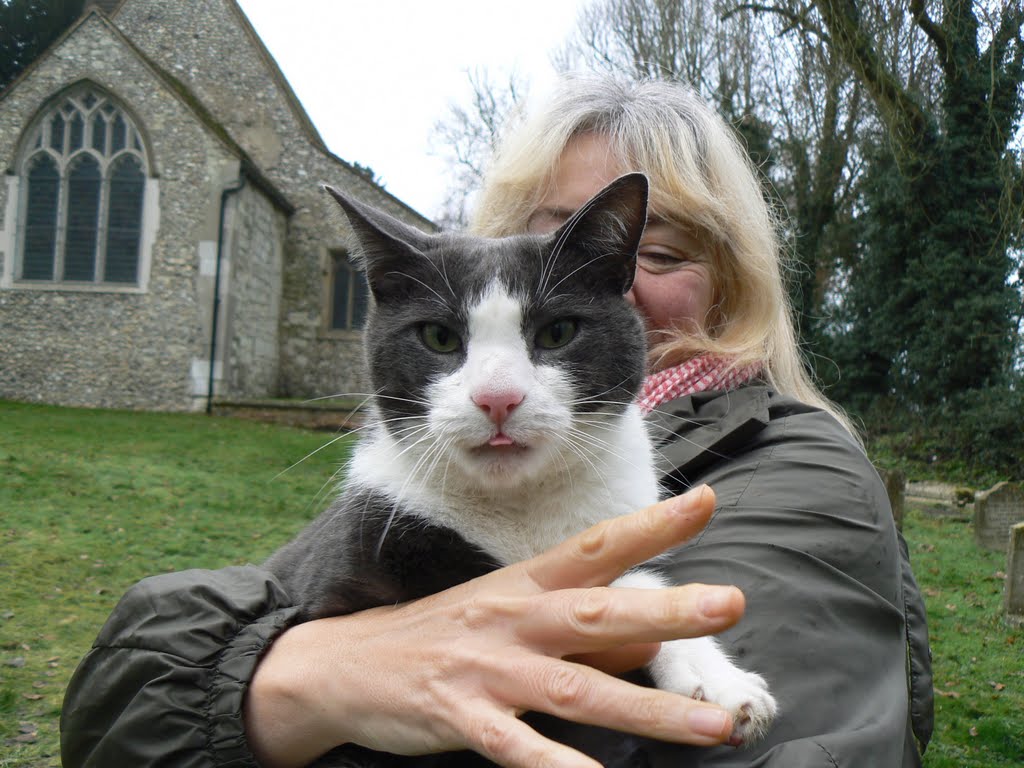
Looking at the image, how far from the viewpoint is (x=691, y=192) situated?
231cm

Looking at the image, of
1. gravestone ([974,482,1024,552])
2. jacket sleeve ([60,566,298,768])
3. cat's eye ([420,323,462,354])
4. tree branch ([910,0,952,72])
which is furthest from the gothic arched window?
cat's eye ([420,323,462,354])

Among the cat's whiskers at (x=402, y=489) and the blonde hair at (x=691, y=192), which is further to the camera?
the blonde hair at (x=691, y=192)

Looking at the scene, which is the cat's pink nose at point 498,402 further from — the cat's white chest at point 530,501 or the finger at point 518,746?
the finger at point 518,746

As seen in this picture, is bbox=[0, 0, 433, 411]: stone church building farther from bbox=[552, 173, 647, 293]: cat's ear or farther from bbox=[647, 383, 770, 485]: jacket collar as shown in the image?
bbox=[552, 173, 647, 293]: cat's ear

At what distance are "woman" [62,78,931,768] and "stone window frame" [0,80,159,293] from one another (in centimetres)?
1763

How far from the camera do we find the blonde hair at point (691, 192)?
2.33 metres

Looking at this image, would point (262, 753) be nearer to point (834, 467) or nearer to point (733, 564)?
point (733, 564)

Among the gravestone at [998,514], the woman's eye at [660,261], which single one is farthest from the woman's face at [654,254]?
the gravestone at [998,514]

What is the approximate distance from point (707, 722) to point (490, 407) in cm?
71

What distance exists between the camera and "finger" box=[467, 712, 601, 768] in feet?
3.42

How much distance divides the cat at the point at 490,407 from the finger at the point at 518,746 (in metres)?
0.40

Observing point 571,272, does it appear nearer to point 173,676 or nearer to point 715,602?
point 715,602

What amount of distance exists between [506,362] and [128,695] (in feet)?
3.52

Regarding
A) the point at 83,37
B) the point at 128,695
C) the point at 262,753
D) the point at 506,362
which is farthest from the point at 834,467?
the point at 83,37
